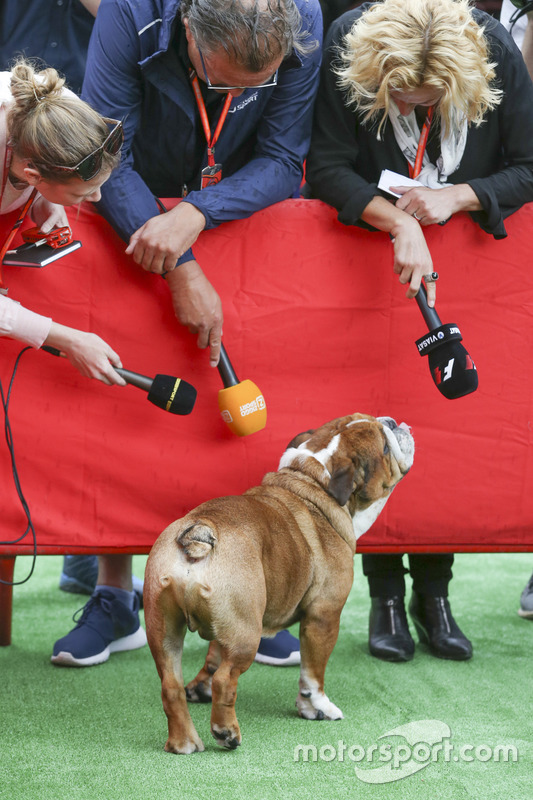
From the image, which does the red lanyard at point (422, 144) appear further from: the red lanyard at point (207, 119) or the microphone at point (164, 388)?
the microphone at point (164, 388)

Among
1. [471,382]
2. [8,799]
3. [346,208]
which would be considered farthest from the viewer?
[346,208]

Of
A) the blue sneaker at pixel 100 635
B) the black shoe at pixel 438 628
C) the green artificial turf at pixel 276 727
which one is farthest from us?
the black shoe at pixel 438 628

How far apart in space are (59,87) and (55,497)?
4.28 feet

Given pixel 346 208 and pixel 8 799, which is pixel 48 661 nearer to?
pixel 8 799

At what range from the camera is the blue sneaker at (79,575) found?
13.2ft

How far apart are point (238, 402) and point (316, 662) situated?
0.85 metres

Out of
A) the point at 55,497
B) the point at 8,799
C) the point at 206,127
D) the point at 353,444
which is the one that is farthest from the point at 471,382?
the point at 8,799

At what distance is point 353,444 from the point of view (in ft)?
8.89

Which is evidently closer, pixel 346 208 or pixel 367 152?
pixel 346 208

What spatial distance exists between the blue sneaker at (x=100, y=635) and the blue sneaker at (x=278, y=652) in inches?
19.7

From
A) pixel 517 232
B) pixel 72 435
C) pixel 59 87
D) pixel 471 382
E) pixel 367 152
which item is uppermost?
pixel 59 87

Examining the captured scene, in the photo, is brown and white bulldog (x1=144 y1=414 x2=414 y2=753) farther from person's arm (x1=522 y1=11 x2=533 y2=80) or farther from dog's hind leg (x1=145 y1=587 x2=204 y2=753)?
person's arm (x1=522 y1=11 x2=533 y2=80)

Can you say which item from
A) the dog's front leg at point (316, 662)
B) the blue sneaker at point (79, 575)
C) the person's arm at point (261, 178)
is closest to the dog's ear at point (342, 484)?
the dog's front leg at point (316, 662)

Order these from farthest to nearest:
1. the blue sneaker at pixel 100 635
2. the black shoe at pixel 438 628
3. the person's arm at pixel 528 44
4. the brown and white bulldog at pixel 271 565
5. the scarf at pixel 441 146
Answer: the person's arm at pixel 528 44 < the black shoe at pixel 438 628 < the blue sneaker at pixel 100 635 < the scarf at pixel 441 146 < the brown and white bulldog at pixel 271 565
